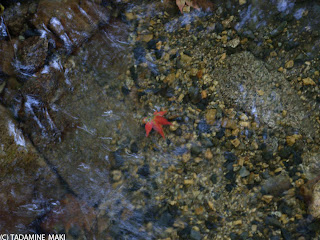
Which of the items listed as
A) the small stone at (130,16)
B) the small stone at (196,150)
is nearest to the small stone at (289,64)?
the small stone at (196,150)

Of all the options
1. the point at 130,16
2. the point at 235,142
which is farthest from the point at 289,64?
the point at 130,16

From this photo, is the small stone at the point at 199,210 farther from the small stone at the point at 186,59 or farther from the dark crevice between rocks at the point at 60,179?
the small stone at the point at 186,59

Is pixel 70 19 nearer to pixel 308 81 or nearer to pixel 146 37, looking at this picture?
pixel 146 37

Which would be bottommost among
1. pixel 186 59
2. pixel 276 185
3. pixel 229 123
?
pixel 276 185

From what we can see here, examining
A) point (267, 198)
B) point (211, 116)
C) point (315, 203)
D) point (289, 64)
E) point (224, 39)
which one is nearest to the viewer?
point (315, 203)

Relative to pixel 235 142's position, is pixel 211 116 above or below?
above

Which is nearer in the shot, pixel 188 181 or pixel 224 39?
pixel 188 181

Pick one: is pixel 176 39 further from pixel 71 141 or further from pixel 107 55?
pixel 71 141
